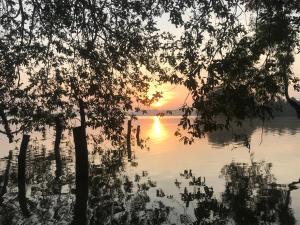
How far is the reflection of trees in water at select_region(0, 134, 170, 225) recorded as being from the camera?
17.0 meters

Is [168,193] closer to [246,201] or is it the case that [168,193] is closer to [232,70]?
[246,201]

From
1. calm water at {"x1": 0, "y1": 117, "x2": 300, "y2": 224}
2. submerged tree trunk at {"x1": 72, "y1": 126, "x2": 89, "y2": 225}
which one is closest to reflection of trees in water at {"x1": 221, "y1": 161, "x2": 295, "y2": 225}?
calm water at {"x1": 0, "y1": 117, "x2": 300, "y2": 224}

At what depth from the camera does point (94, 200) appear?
64.8 feet

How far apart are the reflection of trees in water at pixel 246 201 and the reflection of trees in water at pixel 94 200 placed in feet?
6.36

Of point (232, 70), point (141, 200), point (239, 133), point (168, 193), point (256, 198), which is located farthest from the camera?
point (239, 133)

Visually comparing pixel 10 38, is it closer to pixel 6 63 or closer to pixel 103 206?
pixel 6 63

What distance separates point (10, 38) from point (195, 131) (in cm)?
634

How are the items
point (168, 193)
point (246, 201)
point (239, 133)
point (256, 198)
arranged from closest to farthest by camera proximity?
point (246, 201) < point (256, 198) < point (168, 193) < point (239, 133)

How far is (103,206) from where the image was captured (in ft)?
61.2

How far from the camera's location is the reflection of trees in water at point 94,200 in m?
17.0

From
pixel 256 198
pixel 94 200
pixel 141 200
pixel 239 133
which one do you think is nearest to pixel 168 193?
pixel 141 200

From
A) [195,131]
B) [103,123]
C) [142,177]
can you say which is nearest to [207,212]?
[103,123]

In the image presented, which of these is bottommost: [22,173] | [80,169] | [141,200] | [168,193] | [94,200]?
[168,193]

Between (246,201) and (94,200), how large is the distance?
695cm
